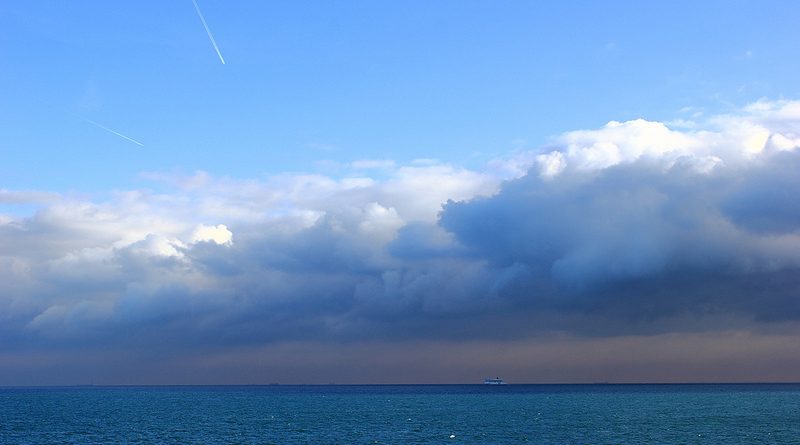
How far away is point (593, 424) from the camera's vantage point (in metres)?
177

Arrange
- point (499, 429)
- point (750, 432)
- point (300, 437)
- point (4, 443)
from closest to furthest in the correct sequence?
point (4, 443) → point (300, 437) → point (750, 432) → point (499, 429)

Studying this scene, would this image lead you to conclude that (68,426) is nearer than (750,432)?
No

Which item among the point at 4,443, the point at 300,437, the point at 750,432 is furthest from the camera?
the point at 750,432

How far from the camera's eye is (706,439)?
140 meters

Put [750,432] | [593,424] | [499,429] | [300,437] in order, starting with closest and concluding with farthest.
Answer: [300,437] < [750,432] < [499,429] < [593,424]

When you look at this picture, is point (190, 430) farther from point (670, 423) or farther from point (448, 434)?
point (670, 423)

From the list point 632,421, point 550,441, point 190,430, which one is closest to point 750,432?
point 632,421

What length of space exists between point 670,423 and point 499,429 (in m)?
46.0

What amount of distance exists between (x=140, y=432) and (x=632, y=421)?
117m

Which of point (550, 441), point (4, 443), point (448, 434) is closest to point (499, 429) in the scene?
point (448, 434)

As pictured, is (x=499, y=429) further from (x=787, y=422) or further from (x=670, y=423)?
(x=787, y=422)

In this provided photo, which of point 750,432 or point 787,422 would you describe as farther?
point 787,422

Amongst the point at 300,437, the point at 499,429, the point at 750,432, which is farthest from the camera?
the point at 499,429

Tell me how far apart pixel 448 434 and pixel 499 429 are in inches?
759
